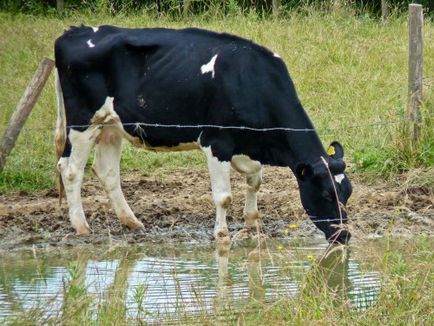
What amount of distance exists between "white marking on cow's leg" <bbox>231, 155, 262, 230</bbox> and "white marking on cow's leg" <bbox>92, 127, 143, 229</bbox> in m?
1.02

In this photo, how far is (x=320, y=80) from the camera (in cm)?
1567

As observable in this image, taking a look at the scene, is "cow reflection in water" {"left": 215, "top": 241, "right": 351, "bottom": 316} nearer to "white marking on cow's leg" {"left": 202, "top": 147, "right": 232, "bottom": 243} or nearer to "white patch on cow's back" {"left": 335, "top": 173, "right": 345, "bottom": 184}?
"white marking on cow's leg" {"left": 202, "top": 147, "right": 232, "bottom": 243}

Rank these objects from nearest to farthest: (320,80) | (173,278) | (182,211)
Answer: (173,278), (182,211), (320,80)

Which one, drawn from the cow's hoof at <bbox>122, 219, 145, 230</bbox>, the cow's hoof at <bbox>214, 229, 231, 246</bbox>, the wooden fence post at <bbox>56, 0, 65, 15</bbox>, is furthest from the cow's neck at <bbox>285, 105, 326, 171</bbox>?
the wooden fence post at <bbox>56, 0, 65, 15</bbox>

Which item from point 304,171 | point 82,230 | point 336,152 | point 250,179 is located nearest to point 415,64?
point 336,152

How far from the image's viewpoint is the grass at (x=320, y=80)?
12180mm

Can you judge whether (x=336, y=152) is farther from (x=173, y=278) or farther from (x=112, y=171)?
(x=173, y=278)

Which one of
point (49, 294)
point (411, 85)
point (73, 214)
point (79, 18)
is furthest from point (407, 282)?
point (79, 18)

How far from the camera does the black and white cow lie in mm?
10070

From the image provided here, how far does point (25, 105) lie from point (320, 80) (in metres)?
5.28

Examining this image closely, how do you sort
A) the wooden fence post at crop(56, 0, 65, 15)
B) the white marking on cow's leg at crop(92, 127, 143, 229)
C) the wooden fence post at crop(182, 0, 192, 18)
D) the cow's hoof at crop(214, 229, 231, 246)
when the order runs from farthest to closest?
the wooden fence post at crop(56, 0, 65, 15), the wooden fence post at crop(182, 0, 192, 18), the white marking on cow's leg at crop(92, 127, 143, 229), the cow's hoof at crop(214, 229, 231, 246)

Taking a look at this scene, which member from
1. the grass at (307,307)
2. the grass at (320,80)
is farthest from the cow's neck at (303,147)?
the grass at (307,307)

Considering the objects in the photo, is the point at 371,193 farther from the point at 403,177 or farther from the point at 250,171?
the point at 250,171

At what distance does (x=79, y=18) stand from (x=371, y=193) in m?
11.2
